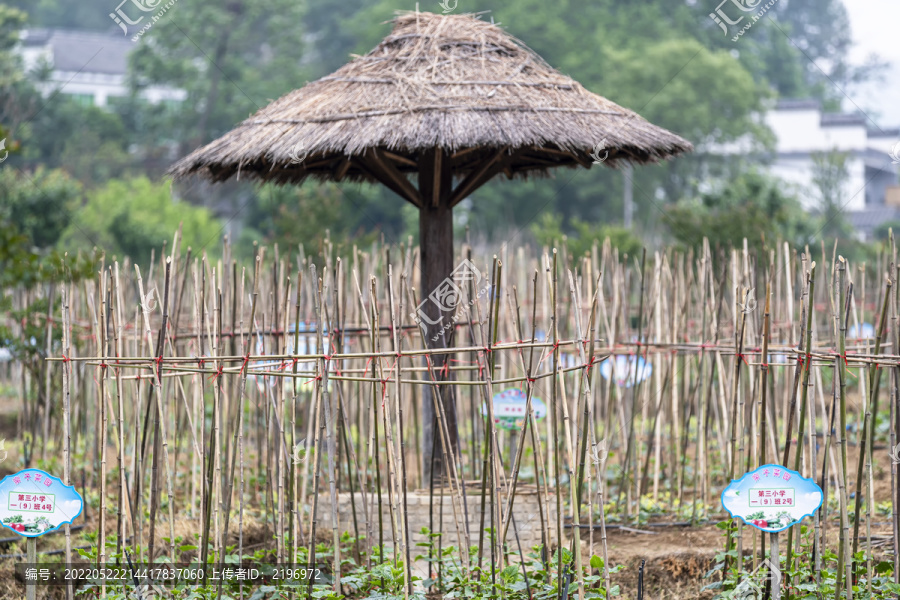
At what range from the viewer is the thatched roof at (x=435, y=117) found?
4.13 m

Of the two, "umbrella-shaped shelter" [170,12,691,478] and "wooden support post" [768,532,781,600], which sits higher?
"umbrella-shaped shelter" [170,12,691,478]

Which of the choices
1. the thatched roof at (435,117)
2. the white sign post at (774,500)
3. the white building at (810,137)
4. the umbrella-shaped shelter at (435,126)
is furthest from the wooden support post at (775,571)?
the white building at (810,137)

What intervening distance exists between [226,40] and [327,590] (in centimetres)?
2219

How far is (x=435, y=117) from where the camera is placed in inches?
163

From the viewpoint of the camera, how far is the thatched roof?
4.13 metres

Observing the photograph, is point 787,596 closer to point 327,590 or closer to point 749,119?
point 327,590

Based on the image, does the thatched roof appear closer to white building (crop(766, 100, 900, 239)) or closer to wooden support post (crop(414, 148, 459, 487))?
wooden support post (crop(414, 148, 459, 487))

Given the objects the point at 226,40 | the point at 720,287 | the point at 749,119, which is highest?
the point at 226,40

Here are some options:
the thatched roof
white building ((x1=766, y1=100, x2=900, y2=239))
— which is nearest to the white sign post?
the thatched roof

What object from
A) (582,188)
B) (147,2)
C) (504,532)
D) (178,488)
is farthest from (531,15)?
(504,532)

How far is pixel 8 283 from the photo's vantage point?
616 cm

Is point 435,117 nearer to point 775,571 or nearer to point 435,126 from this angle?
point 435,126

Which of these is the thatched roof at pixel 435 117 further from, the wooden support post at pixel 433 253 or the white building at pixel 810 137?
the white building at pixel 810 137

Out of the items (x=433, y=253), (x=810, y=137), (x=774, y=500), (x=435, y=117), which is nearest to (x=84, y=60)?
(x=810, y=137)
